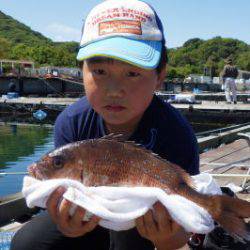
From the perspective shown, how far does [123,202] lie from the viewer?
1.83 metres

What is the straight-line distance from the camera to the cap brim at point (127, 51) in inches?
81.2

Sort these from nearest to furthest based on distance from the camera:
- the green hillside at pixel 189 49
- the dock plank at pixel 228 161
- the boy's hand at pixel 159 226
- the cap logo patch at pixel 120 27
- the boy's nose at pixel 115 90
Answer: the boy's hand at pixel 159 226, the boy's nose at pixel 115 90, the cap logo patch at pixel 120 27, the dock plank at pixel 228 161, the green hillside at pixel 189 49

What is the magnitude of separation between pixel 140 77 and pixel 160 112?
15.9 inches

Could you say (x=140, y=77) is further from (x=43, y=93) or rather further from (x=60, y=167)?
(x=43, y=93)

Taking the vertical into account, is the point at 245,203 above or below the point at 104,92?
below

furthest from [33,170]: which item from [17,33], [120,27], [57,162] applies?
[17,33]

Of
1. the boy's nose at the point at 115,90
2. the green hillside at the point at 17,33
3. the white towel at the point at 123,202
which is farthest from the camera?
the green hillside at the point at 17,33

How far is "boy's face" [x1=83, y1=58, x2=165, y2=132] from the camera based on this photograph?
2.06 meters

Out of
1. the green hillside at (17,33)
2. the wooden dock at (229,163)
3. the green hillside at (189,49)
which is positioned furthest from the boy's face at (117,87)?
the green hillside at (17,33)

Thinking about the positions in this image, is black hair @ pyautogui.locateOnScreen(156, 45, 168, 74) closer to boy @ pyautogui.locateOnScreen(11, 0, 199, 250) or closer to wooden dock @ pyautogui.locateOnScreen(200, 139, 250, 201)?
boy @ pyautogui.locateOnScreen(11, 0, 199, 250)

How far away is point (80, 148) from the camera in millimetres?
1907

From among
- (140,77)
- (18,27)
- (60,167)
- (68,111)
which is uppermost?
(18,27)

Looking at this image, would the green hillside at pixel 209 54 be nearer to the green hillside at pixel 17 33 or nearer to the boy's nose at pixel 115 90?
the green hillside at pixel 17 33

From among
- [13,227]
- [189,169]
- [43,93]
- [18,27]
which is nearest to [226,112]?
[13,227]
